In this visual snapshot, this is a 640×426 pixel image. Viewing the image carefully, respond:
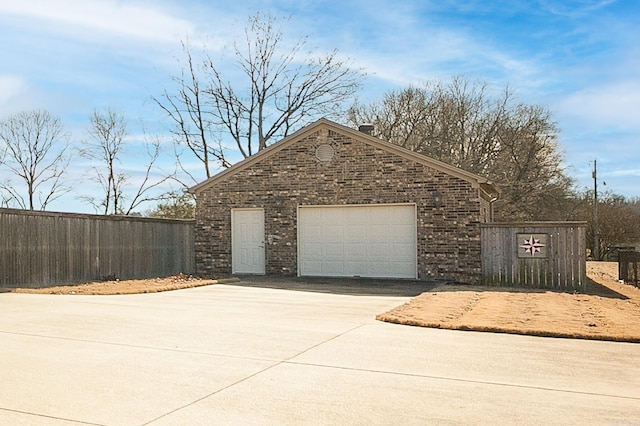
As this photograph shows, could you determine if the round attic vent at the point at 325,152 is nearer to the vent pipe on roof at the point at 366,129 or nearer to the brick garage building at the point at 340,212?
the brick garage building at the point at 340,212

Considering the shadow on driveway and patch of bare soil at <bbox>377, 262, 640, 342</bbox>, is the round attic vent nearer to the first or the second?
the shadow on driveway

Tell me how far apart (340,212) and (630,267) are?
8323mm

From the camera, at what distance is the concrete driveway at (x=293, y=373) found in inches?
179

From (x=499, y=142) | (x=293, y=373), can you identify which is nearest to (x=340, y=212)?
(x=293, y=373)

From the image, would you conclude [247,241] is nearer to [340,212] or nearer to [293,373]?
[340,212]

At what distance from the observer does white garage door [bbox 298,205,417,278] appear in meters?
16.3

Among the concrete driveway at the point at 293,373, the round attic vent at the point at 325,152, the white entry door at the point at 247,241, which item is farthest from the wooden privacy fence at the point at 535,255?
the concrete driveway at the point at 293,373

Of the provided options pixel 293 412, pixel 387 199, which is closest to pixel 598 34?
pixel 387 199

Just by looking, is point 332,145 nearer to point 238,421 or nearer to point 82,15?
point 82,15

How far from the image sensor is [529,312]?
9828mm

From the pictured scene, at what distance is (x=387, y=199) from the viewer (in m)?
16.4

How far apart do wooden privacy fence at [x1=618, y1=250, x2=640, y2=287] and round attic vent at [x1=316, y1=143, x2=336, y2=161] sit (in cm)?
875

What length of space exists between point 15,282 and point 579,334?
12.0m

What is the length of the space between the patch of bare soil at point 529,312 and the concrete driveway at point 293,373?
14.6 inches
